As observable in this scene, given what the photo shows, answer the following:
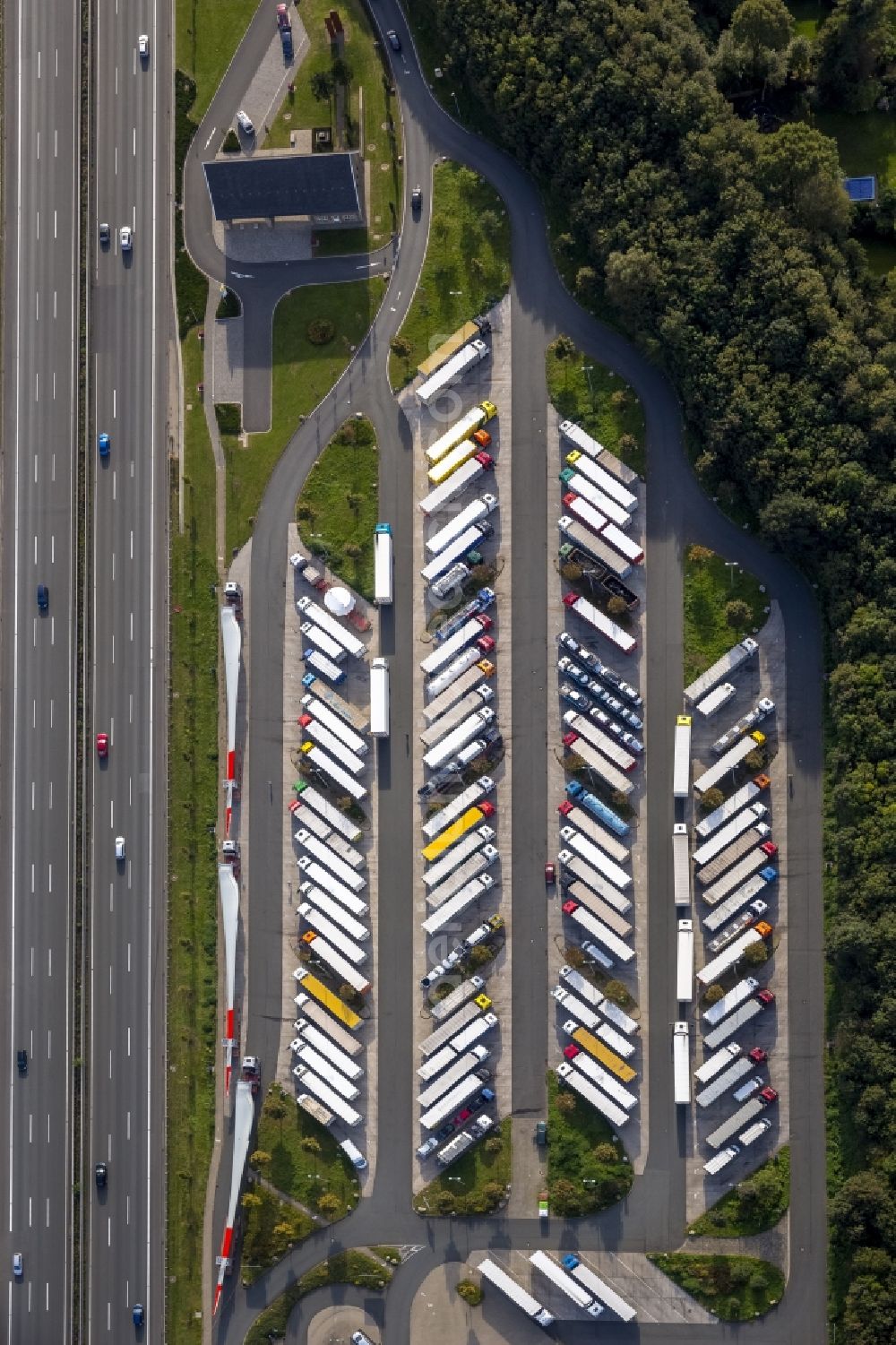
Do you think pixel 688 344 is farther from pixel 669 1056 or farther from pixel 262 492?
pixel 669 1056

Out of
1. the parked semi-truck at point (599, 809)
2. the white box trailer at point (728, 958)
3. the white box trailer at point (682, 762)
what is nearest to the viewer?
the white box trailer at point (728, 958)

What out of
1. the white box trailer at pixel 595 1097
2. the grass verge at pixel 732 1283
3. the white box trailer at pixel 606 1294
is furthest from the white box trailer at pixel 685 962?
the white box trailer at pixel 606 1294

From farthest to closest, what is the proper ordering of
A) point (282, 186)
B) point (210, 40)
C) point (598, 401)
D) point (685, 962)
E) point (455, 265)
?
1. point (210, 40)
2. point (455, 265)
3. point (282, 186)
4. point (598, 401)
5. point (685, 962)

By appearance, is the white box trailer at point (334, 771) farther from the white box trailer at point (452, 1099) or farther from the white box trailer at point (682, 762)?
the white box trailer at point (682, 762)

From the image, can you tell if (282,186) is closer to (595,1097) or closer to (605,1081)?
(605,1081)

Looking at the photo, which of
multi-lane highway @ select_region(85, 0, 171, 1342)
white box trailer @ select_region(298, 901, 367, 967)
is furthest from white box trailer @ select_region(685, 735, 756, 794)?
multi-lane highway @ select_region(85, 0, 171, 1342)

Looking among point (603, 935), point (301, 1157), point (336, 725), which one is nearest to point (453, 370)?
point (336, 725)

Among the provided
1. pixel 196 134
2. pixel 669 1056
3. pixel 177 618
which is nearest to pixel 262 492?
pixel 177 618
